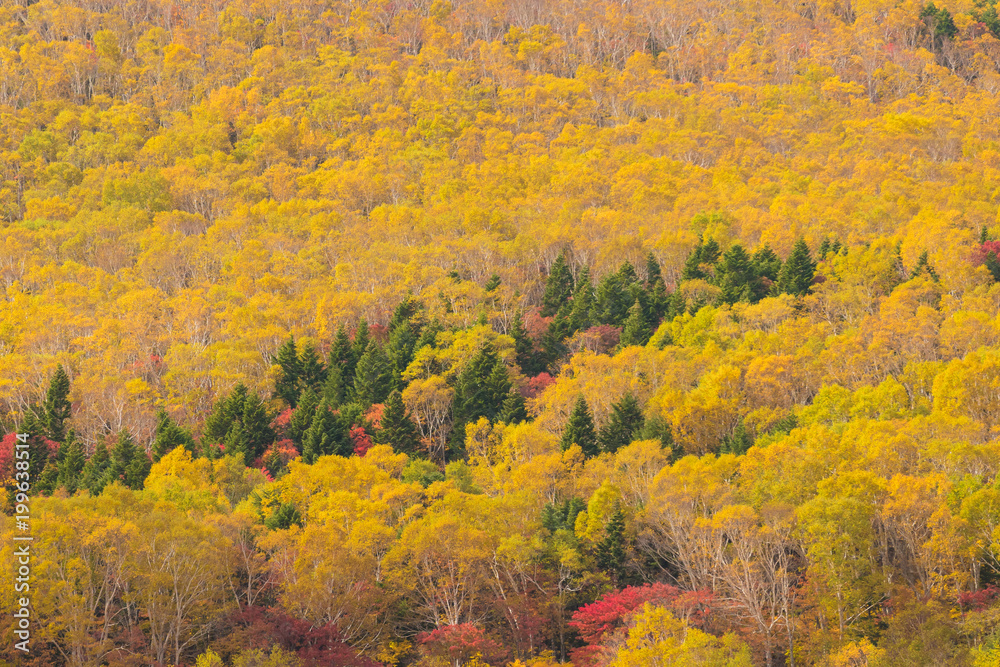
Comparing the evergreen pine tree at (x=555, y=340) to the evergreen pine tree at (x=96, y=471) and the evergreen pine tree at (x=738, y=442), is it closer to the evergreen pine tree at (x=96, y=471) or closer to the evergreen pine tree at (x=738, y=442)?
the evergreen pine tree at (x=738, y=442)

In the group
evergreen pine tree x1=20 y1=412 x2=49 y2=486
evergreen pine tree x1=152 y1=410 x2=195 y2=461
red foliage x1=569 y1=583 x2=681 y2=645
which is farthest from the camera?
evergreen pine tree x1=152 y1=410 x2=195 y2=461

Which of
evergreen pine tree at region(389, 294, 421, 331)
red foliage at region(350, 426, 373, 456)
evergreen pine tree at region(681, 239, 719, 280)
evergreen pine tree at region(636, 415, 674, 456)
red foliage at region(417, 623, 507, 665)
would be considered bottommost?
red foliage at region(417, 623, 507, 665)

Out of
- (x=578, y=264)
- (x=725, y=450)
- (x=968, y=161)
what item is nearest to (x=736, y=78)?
(x=968, y=161)

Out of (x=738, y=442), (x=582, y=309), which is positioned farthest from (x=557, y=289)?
(x=738, y=442)

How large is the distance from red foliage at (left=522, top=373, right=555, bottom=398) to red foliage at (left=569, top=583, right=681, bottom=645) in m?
25.4

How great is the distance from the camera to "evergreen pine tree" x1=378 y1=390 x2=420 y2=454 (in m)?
60.9

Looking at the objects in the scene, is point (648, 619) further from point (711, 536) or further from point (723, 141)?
point (723, 141)

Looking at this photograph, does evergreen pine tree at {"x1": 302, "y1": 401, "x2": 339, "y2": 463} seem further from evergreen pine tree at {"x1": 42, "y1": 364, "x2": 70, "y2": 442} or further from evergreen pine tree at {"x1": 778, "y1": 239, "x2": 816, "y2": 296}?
evergreen pine tree at {"x1": 778, "y1": 239, "x2": 816, "y2": 296}

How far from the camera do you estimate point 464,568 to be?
4075cm

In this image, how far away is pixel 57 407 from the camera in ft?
201

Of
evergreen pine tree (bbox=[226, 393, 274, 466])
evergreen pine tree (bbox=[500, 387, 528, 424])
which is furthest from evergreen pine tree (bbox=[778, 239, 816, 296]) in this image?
evergreen pine tree (bbox=[226, 393, 274, 466])

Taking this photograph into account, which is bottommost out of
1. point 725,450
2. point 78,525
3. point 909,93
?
point 725,450

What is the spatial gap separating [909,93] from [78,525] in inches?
4562

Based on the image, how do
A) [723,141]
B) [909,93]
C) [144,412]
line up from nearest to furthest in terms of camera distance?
[144,412] → [723,141] → [909,93]
